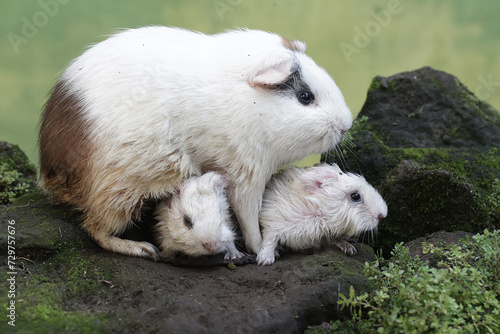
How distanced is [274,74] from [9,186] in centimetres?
404

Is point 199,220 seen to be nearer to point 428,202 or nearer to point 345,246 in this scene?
point 345,246

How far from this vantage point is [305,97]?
5.06 meters

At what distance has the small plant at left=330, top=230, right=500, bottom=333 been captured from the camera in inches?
150

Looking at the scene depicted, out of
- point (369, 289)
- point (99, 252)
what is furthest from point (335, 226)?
point (99, 252)

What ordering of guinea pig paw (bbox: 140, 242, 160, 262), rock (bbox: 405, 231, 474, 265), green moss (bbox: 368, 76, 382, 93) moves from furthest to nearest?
green moss (bbox: 368, 76, 382, 93) → rock (bbox: 405, 231, 474, 265) → guinea pig paw (bbox: 140, 242, 160, 262)

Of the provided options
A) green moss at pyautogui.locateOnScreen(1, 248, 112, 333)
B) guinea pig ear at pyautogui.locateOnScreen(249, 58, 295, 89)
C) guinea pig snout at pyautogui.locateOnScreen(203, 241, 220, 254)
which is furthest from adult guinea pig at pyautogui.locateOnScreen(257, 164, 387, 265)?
green moss at pyautogui.locateOnScreen(1, 248, 112, 333)

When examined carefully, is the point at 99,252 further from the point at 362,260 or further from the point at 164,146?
the point at 362,260

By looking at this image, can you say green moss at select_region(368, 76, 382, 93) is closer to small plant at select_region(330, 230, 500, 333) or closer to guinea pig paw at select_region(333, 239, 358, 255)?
guinea pig paw at select_region(333, 239, 358, 255)

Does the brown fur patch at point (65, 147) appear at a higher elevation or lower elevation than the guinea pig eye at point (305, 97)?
lower

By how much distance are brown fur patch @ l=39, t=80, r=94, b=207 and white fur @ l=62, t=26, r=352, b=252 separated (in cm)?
12

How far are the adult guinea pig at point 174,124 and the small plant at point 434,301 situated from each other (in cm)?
144

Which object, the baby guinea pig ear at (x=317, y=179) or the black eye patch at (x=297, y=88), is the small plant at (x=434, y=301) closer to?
the baby guinea pig ear at (x=317, y=179)

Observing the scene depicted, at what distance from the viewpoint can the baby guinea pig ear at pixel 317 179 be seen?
5437mm

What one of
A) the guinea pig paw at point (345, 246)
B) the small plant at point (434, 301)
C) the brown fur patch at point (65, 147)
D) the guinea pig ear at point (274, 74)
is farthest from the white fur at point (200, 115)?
the small plant at point (434, 301)
